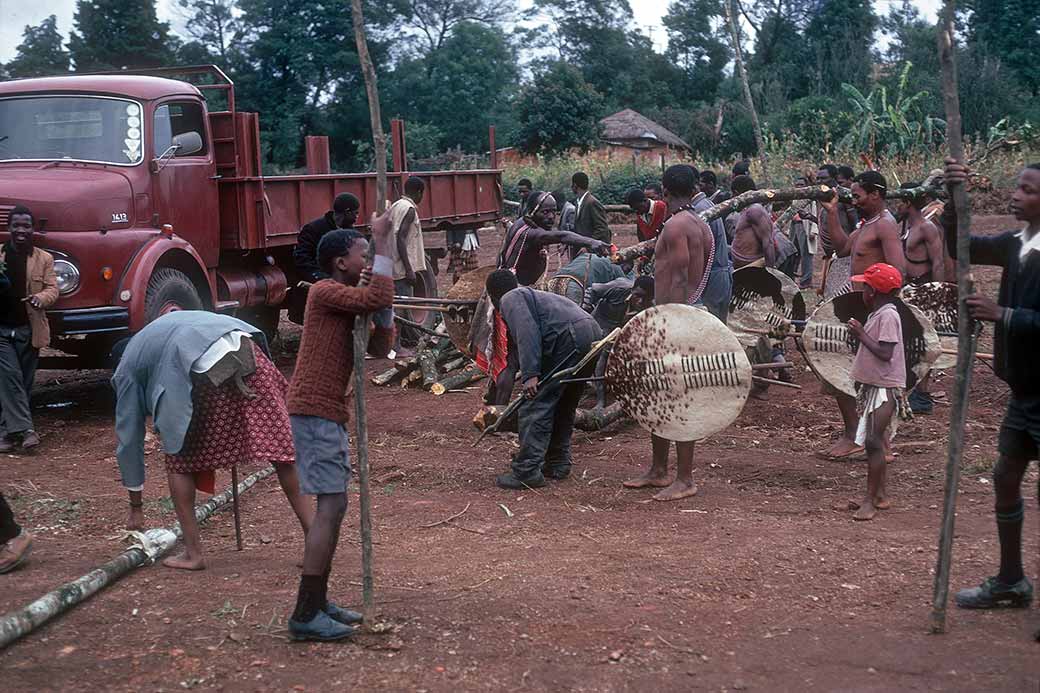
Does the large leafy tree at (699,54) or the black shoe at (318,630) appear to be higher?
the large leafy tree at (699,54)

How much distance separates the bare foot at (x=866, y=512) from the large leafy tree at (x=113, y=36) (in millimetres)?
45693

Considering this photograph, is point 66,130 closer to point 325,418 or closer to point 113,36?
point 325,418

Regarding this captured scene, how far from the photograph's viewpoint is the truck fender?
8.74m

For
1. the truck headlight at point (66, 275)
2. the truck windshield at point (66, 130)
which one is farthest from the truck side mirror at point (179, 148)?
the truck headlight at point (66, 275)

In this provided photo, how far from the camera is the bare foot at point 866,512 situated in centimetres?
615

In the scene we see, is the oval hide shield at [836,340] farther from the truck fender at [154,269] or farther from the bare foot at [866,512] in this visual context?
the truck fender at [154,269]

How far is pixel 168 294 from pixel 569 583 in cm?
543

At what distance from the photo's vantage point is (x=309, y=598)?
439cm

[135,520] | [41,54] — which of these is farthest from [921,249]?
[41,54]

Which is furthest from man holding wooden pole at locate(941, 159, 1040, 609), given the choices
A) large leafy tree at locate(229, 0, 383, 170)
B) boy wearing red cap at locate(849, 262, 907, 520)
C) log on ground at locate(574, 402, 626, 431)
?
large leafy tree at locate(229, 0, 383, 170)

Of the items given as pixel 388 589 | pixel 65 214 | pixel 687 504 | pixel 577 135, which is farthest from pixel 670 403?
pixel 577 135

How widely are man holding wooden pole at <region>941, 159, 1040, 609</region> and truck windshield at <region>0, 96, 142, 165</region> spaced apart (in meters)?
7.24

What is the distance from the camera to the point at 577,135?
128ft

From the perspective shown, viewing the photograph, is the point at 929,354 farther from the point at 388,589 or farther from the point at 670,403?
the point at 388,589
